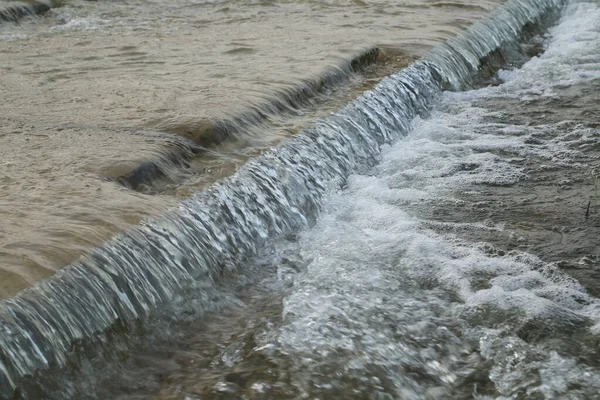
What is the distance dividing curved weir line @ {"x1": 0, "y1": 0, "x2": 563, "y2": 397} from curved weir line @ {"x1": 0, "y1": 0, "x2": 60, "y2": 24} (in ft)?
12.9

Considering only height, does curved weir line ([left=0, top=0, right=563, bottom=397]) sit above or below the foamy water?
above

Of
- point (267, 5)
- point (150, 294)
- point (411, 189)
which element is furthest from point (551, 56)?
point (150, 294)

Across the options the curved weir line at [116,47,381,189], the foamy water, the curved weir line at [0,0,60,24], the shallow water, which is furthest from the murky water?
the foamy water

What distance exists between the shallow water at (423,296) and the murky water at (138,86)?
54 centimetres

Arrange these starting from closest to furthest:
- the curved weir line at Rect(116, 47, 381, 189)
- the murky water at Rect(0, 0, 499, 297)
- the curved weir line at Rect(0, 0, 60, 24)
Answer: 1. the murky water at Rect(0, 0, 499, 297)
2. the curved weir line at Rect(116, 47, 381, 189)
3. the curved weir line at Rect(0, 0, 60, 24)

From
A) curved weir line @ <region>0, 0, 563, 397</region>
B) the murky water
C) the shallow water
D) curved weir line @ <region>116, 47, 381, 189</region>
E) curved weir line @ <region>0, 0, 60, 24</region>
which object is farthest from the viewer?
curved weir line @ <region>0, 0, 60, 24</region>

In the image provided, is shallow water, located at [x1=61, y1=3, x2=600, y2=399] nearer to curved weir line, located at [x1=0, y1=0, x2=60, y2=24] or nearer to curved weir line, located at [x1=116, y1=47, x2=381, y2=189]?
curved weir line, located at [x1=116, y1=47, x2=381, y2=189]

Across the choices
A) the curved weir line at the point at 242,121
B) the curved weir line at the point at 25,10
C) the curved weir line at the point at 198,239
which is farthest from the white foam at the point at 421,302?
the curved weir line at the point at 25,10

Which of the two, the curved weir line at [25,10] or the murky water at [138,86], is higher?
the curved weir line at [25,10]

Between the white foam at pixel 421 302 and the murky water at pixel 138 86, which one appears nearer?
the white foam at pixel 421 302

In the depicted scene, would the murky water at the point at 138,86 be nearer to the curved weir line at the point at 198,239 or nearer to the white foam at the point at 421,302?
the curved weir line at the point at 198,239

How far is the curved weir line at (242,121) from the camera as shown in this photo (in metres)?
4.27

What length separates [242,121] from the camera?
16.5ft

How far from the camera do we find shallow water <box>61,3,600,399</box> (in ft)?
10.4
